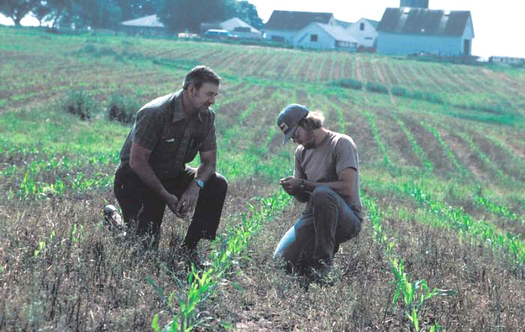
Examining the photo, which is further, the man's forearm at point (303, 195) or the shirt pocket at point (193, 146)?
the man's forearm at point (303, 195)

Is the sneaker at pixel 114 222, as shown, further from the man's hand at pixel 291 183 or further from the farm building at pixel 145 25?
the farm building at pixel 145 25

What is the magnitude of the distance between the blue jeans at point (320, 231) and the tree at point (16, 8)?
78068 millimetres

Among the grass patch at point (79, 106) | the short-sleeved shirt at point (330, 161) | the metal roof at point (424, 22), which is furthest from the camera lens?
the metal roof at point (424, 22)

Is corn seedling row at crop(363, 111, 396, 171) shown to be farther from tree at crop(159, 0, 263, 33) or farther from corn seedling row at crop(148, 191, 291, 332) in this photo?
tree at crop(159, 0, 263, 33)

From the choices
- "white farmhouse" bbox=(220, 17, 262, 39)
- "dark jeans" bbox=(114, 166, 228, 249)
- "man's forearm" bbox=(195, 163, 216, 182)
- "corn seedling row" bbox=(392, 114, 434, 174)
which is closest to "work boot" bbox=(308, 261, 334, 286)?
"dark jeans" bbox=(114, 166, 228, 249)

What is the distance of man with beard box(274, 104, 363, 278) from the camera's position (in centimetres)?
588

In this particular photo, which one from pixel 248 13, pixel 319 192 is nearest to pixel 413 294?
pixel 319 192

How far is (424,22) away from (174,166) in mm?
76551

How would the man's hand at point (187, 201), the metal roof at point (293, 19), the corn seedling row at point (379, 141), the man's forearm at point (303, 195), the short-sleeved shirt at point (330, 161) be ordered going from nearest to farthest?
1. the man's hand at point (187, 201)
2. the short-sleeved shirt at point (330, 161)
3. the man's forearm at point (303, 195)
4. the corn seedling row at point (379, 141)
5. the metal roof at point (293, 19)

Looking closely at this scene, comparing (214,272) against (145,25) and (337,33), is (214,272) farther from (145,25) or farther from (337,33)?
(145,25)

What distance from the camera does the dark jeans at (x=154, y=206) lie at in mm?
5961

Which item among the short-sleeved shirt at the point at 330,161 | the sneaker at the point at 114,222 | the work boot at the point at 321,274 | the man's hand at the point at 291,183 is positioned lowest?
the work boot at the point at 321,274

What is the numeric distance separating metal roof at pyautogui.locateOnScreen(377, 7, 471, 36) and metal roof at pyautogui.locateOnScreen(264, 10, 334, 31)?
981 centimetres

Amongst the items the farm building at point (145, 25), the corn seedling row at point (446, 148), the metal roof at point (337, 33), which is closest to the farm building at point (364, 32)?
the metal roof at point (337, 33)
